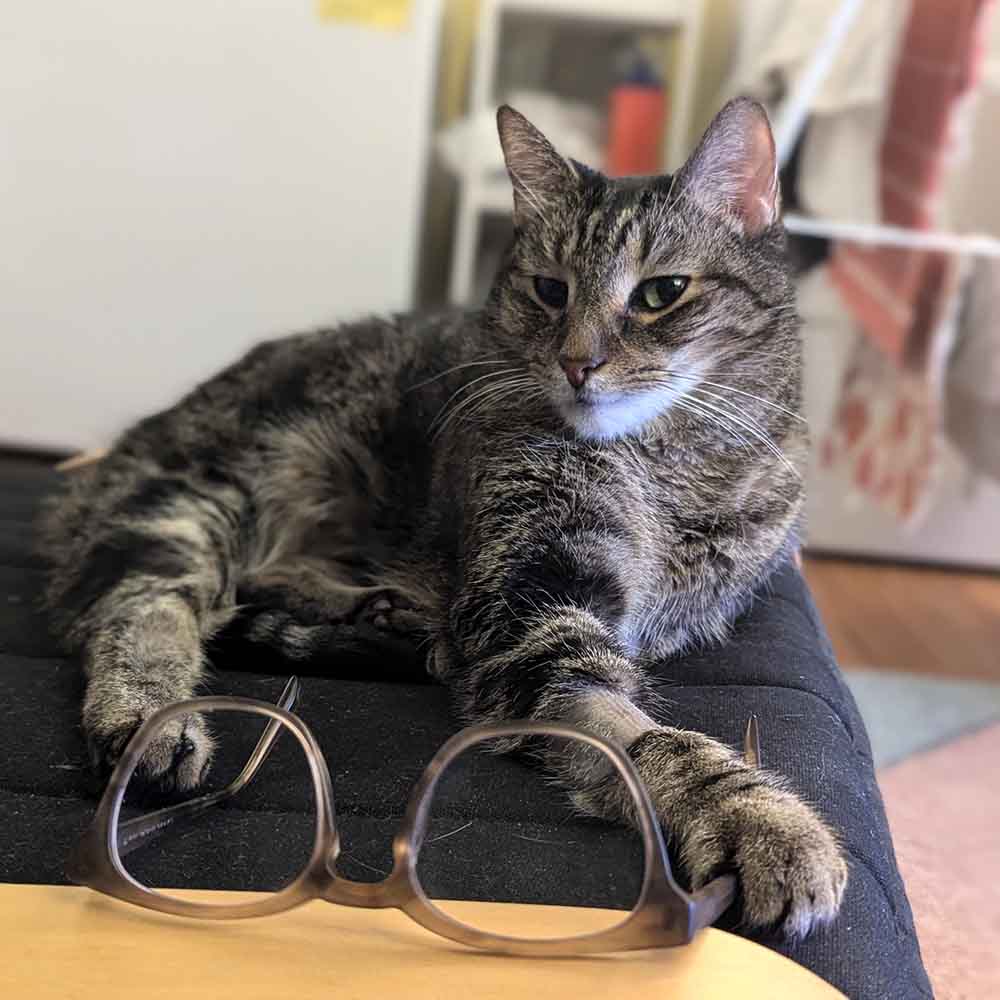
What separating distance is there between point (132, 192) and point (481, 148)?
3.08ft

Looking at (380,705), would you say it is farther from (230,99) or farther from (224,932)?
(230,99)

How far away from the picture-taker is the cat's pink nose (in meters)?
1.06

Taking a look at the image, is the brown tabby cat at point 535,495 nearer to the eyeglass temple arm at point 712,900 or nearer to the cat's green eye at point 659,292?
the cat's green eye at point 659,292

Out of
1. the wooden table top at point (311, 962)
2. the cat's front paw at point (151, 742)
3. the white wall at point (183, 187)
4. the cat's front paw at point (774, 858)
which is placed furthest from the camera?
the white wall at point (183, 187)

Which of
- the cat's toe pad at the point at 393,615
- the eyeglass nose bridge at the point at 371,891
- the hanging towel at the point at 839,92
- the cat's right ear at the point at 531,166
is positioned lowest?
the cat's toe pad at the point at 393,615

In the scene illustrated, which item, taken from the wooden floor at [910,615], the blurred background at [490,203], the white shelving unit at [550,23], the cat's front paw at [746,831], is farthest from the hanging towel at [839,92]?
the cat's front paw at [746,831]

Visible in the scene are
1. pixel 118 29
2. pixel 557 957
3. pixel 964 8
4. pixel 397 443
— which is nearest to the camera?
pixel 557 957

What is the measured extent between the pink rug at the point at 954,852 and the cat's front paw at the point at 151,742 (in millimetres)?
632

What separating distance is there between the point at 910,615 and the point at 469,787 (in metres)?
2.24

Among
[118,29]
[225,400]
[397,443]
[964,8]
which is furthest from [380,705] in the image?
[118,29]

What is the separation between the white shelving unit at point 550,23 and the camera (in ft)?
8.75

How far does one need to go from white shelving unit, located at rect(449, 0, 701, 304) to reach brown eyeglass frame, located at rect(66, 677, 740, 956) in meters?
2.05

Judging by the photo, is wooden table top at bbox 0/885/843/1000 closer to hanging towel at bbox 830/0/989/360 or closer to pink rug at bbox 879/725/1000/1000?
pink rug at bbox 879/725/1000/1000

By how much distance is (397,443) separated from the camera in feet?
4.45
